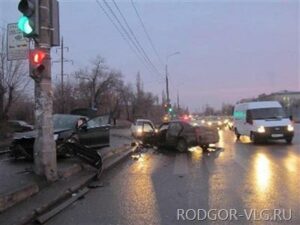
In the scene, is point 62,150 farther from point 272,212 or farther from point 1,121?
point 1,121

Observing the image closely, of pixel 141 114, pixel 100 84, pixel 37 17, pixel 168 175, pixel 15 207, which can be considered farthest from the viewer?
pixel 141 114

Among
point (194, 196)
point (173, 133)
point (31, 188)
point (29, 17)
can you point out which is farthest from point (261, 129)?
point (31, 188)

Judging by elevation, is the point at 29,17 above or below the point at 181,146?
above

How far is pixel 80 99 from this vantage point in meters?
89.2

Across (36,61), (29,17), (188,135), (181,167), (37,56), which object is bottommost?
(181,167)

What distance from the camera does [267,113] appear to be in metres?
27.1

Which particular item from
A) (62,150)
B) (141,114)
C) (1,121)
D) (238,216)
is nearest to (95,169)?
(62,150)

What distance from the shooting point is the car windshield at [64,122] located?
53.6 ft

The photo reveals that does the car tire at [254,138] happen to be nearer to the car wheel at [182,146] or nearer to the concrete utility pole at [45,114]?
the car wheel at [182,146]

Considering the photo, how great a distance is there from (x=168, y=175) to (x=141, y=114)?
95.1m

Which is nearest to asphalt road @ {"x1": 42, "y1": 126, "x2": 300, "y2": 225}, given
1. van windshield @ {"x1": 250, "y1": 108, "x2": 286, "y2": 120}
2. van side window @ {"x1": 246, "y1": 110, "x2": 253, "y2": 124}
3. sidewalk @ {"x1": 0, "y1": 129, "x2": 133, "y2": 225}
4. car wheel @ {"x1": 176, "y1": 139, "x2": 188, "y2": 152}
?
sidewalk @ {"x1": 0, "y1": 129, "x2": 133, "y2": 225}

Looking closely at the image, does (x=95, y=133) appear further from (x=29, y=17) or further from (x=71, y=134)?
(x=29, y=17)

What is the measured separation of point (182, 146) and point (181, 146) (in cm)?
7

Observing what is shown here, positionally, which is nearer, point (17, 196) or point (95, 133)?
point (17, 196)
